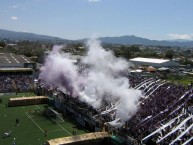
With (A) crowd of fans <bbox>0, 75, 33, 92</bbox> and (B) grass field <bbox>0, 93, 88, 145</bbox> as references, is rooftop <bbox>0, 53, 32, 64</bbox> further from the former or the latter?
(B) grass field <bbox>0, 93, 88, 145</bbox>

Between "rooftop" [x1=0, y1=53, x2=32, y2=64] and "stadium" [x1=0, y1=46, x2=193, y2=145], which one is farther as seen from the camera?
"rooftop" [x1=0, y1=53, x2=32, y2=64]

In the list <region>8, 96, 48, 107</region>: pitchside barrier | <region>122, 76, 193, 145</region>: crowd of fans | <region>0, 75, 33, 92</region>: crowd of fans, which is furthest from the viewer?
<region>0, 75, 33, 92</region>: crowd of fans

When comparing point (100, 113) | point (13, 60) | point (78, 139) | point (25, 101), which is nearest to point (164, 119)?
point (100, 113)

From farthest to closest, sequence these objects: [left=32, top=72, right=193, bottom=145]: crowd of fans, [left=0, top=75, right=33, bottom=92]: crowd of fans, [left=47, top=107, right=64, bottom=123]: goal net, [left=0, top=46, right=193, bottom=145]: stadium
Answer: [left=0, top=75, right=33, bottom=92]: crowd of fans, [left=47, top=107, right=64, bottom=123]: goal net, [left=0, top=46, right=193, bottom=145]: stadium, [left=32, top=72, right=193, bottom=145]: crowd of fans

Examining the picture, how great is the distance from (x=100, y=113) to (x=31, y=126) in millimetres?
7226

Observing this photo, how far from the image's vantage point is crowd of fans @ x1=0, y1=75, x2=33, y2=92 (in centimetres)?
5006

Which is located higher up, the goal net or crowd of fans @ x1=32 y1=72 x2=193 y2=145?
crowd of fans @ x1=32 y1=72 x2=193 y2=145

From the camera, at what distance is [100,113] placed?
31703mm

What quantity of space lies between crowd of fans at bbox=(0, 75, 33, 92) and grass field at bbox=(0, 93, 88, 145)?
1151cm

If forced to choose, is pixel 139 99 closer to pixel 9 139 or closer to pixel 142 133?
pixel 142 133

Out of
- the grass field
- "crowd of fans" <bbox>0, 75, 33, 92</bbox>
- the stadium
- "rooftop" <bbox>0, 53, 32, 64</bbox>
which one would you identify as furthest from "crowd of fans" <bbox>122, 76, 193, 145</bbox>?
"rooftop" <bbox>0, 53, 32, 64</bbox>

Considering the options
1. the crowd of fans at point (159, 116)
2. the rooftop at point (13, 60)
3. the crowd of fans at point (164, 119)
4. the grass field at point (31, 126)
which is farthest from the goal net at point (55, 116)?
the rooftop at point (13, 60)

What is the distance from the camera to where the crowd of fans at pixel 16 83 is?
164 ft

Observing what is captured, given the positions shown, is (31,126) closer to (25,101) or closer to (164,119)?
(25,101)
